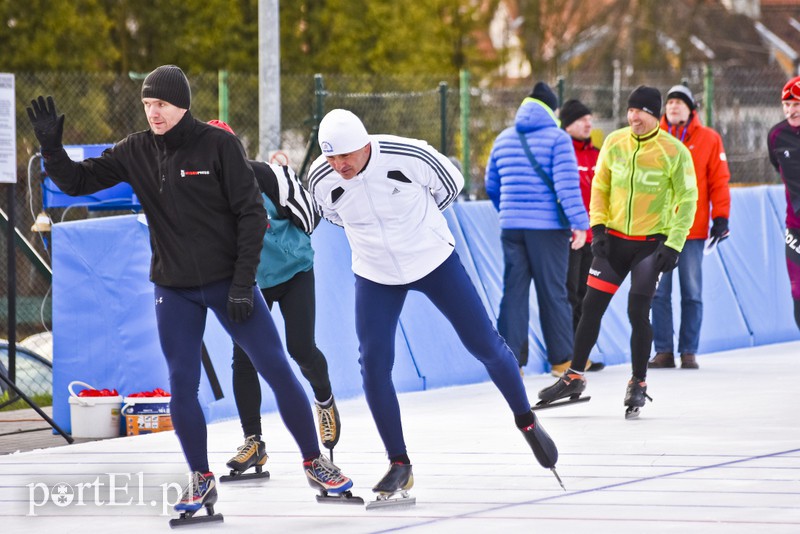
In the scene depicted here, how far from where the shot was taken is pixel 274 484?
7.59m

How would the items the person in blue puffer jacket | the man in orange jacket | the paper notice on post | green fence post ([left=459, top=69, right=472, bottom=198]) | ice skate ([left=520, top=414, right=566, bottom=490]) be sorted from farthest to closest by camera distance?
green fence post ([left=459, top=69, right=472, bottom=198]), the man in orange jacket, the person in blue puffer jacket, the paper notice on post, ice skate ([left=520, top=414, right=566, bottom=490])

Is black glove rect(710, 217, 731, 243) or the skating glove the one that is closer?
the skating glove

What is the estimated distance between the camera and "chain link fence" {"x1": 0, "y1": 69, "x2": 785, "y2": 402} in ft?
56.1

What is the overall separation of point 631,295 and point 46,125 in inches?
172

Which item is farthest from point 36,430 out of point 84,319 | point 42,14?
point 42,14

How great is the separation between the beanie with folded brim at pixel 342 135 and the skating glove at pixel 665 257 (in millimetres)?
3463

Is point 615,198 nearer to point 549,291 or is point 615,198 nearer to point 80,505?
point 549,291

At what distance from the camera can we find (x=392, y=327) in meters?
7.00

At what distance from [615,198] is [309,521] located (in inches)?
159

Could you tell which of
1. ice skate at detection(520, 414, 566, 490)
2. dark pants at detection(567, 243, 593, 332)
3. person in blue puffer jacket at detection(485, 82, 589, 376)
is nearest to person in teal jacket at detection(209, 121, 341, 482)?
ice skate at detection(520, 414, 566, 490)

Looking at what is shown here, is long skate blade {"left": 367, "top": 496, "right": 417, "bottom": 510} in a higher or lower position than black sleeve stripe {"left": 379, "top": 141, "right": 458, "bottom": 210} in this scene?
lower

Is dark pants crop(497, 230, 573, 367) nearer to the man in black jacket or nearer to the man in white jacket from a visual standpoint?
the man in white jacket

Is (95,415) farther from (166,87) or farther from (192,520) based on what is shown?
(166,87)

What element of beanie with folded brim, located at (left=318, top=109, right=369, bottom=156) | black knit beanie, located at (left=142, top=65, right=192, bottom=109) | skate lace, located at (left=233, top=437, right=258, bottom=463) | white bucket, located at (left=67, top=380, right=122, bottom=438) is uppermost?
black knit beanie, located at (left=142, top=65, right=192, bottom=109)
